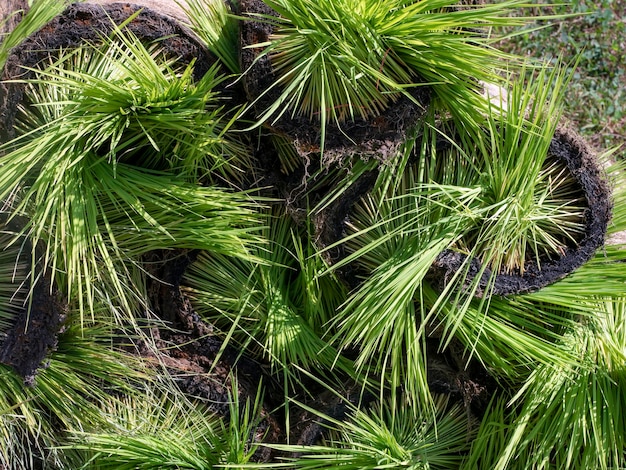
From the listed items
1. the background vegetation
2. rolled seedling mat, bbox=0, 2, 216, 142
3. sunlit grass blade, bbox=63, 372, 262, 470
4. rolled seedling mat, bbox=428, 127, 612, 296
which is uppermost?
the background vegetation

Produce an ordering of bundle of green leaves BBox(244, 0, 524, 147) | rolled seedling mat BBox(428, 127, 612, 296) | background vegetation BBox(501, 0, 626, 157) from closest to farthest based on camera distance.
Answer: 1. bundle of green leaves BBox(244, 0, 524, 147)
2. rolled seedling mat BBox(428, 127, 612, 296)
3. background vegetation BBox(501, 0, 626, 157)

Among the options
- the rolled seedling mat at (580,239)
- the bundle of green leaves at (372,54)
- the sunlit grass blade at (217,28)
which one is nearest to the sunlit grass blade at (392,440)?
the rolled seedling mat at (580,239)

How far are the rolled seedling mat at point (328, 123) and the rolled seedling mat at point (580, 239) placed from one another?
21cm

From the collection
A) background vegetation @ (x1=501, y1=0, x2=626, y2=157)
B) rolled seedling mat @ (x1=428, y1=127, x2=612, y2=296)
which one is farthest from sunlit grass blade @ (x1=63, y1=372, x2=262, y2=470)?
background vegetation @ (x1=501, y1=0, x2=626, y2=157)

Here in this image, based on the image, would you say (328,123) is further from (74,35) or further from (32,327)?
(32,327)

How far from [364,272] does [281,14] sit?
430mm

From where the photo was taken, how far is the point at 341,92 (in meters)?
0.89

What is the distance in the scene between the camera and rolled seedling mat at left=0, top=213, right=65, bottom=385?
38.0 inches

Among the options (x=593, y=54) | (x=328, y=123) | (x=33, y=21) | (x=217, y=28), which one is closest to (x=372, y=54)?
(x=328, y=123)

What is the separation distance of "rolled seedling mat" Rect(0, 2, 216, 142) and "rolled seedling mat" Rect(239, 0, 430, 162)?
13 centimetres

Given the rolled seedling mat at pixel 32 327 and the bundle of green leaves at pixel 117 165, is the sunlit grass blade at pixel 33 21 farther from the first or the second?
the rolled seedling mat at pixel 32 327

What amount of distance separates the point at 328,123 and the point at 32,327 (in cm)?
56

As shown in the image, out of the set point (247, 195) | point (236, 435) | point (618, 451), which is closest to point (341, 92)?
point (247, 195)

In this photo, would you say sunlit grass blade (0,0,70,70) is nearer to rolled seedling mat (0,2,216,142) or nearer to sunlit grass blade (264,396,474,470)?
rolled seedling mat (0,2,216,142)
